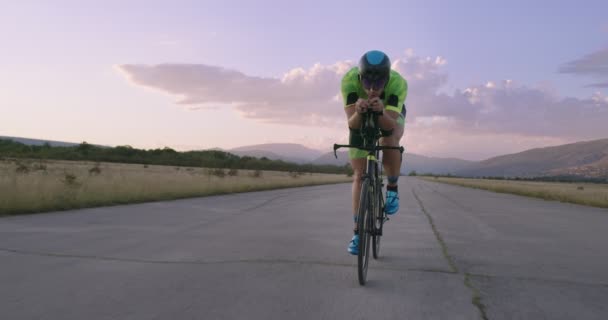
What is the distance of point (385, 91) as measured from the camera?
4527 mm

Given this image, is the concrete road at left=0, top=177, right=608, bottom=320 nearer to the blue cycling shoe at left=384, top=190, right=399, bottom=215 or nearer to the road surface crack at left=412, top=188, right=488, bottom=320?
the road surface crack at left=412, top=188, right=488, bottom=320

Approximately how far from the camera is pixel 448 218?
10.1 metres

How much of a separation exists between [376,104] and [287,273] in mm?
1843

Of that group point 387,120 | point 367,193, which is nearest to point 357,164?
point 367,193

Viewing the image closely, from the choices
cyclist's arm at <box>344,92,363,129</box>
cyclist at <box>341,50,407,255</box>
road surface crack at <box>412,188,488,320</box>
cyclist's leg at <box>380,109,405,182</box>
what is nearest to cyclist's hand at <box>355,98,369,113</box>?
cyclist at <box>341,50,407,255</box>

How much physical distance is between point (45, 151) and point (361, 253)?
84.4m

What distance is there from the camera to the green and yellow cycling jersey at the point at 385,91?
14.5 feet

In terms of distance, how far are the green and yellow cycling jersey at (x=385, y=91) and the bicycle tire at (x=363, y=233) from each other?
0.81 meters

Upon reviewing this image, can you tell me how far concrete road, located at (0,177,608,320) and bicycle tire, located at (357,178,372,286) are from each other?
0.15m

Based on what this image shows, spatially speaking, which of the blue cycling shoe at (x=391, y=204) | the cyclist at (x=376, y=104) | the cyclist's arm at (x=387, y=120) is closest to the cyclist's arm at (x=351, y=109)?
the cyclist at (x=376, y=104)

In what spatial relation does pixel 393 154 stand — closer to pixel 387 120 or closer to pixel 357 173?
pixel 357 173

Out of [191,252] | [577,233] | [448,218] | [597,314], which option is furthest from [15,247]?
[577,233]

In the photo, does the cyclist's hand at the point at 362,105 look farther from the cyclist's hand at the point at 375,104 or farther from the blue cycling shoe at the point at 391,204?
the blue cycling shoe at the point at 391,204

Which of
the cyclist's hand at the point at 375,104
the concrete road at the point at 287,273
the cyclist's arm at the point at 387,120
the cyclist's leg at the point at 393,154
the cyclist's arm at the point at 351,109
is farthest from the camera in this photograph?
the cyclist's leg at the point at 393,154
